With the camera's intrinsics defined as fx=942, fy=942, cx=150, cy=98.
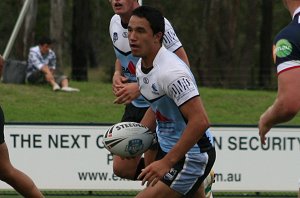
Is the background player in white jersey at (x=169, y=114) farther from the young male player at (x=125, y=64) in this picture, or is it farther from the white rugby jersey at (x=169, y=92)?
the young male player at (x=125, y=64)

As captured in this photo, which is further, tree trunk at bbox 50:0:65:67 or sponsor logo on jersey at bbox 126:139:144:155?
tree trunk at bbox 50:0:65:67

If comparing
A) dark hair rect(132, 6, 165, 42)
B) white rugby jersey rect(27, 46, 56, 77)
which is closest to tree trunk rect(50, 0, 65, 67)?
white rugby jersey rect(27, 46, 56, 77)

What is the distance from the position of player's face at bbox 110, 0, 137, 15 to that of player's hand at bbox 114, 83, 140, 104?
2.95ft

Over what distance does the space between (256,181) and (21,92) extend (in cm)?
836

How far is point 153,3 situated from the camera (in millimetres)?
41375

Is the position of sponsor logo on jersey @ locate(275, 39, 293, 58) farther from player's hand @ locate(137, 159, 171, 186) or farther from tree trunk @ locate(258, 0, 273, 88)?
tree trunk @ locate(258, 0, 273, 88)

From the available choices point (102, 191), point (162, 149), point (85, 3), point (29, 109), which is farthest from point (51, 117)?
point (85, 3)

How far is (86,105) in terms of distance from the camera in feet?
62.7

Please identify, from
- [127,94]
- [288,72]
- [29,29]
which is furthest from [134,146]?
[29,29]

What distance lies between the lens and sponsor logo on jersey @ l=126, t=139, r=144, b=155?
715cm

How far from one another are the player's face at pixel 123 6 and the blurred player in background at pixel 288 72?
2.83 metres

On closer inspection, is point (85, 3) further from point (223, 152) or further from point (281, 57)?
point (281, 57)

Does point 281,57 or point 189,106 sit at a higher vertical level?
point 281,57

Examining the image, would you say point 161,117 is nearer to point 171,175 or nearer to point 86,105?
point 171,175
